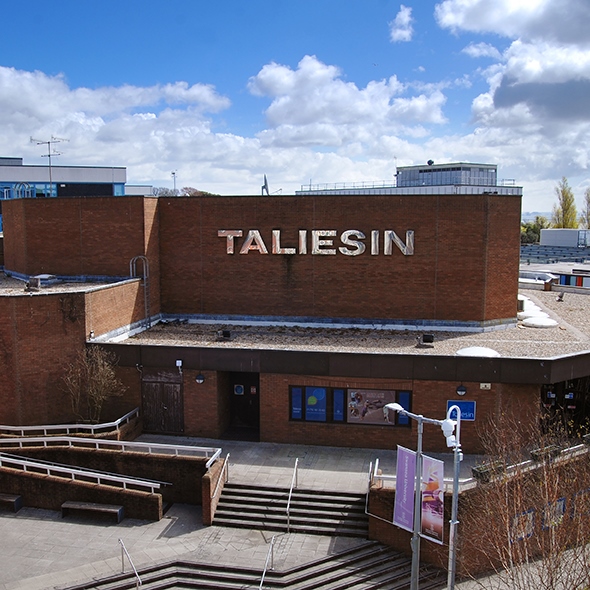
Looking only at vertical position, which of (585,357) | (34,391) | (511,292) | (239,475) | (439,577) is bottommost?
(439,577)

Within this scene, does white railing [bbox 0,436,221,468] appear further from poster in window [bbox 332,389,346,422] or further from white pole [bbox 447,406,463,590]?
white pole [bbox 447,406,463,590]

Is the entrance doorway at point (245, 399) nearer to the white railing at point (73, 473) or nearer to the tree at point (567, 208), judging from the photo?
the white railing at point (73, 473)

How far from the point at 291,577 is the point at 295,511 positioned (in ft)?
8.84

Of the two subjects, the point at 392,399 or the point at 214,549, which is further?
the point at 392,399

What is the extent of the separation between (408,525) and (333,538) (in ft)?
9.68

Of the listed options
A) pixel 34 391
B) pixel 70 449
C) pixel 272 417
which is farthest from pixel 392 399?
pixel 34 391

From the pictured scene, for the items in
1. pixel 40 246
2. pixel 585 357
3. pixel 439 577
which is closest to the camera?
pixel 439 577

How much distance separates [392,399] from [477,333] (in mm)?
6477

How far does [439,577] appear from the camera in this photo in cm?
1850

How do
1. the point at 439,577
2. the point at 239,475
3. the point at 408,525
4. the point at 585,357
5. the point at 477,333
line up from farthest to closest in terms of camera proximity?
the point at 477,333, the point at 585,357, the point at 239,475, the point at 439,577, the point at 408,525

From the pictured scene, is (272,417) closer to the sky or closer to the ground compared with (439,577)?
closer to the sky

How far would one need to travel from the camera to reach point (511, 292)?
2852 cm

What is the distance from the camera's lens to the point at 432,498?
15.6 m

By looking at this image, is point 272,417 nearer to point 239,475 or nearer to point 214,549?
point 239,475
